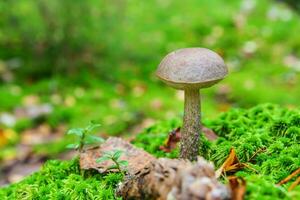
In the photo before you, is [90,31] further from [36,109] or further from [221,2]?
[221,2]

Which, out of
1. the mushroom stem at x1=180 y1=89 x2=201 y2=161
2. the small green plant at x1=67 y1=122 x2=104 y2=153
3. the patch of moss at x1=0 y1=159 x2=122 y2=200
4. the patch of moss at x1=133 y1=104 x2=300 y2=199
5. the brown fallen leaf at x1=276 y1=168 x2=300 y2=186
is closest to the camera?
the patch of moss at x1=133 y1=104 x2=300 y2=199

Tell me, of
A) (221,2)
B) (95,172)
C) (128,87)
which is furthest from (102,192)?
(221,2)

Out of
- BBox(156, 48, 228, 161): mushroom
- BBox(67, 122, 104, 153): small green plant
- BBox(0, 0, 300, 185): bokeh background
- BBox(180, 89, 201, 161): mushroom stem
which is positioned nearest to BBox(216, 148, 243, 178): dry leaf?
BBox(180, 89, 201, 161): mushroom stem

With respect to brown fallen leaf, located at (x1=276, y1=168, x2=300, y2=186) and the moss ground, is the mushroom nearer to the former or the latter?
the moss ground

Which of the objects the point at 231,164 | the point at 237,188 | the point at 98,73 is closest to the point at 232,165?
the point at 231,164

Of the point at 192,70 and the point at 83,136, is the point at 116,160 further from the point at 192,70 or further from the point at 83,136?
the point at 192,70

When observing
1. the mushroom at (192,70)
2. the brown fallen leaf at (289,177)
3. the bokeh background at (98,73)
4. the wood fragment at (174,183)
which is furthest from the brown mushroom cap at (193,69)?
the bokeh background at (98,73)
